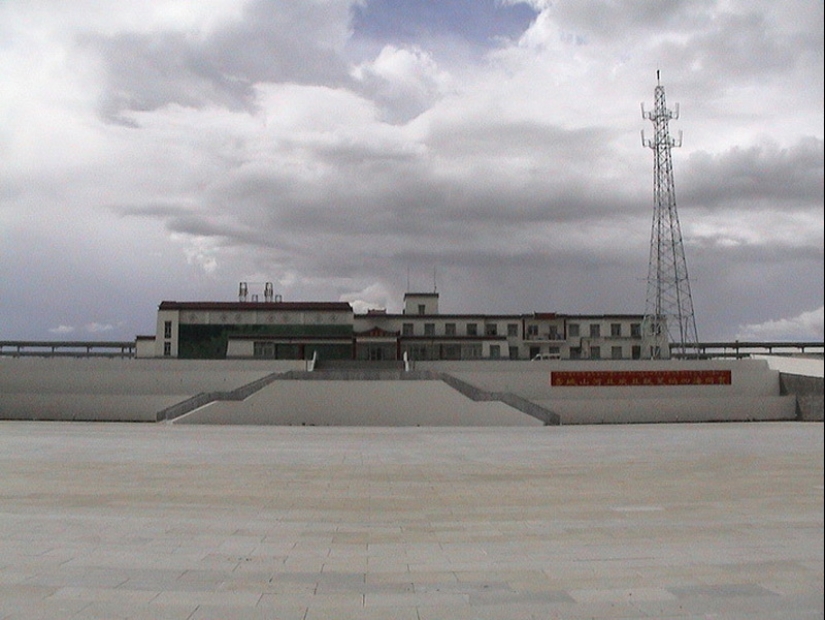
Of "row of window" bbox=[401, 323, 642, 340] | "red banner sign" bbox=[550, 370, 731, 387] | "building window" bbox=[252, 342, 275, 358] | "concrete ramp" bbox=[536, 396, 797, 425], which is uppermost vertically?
"row of window" bbox=[401, 323, 642, 340]

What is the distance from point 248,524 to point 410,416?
2830cm

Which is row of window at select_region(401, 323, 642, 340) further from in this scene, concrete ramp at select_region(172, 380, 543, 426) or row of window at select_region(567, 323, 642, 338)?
concrete ramp at select_region(172, 380, 543, 426)

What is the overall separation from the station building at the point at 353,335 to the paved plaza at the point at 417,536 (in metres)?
33.6

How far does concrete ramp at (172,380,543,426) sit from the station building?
12.3 metres

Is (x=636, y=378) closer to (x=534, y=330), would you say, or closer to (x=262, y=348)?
(x=534, y=330)

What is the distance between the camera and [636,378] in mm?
45969

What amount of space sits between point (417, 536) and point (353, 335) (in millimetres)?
44364

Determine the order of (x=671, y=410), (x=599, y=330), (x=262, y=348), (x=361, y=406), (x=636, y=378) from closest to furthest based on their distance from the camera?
(x=361, y=406) < (x=671, y=410) < (x=636, y=378) < (x=262, y=348) < (x=599, y=330)

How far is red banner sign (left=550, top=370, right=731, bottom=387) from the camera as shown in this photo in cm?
4559

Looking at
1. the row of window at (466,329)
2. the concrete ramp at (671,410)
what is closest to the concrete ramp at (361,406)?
the concrete ramp at (671,410)

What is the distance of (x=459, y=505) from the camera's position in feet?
44.7

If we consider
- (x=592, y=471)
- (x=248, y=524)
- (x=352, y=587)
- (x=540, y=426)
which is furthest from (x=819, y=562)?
(x=540, y=426)

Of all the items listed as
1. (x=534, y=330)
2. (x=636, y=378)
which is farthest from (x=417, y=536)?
(x=534, y=330)

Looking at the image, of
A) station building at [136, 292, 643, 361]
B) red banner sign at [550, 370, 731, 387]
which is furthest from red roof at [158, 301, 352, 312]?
red banner sign at [550, 370, 731, 387]
